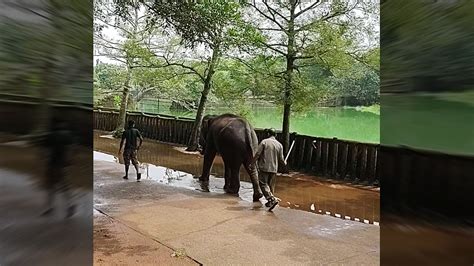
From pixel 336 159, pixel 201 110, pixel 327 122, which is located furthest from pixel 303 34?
pixel 327 122

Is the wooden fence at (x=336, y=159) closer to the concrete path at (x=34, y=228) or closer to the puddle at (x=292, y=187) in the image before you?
the puddle at (x=292, y=187)

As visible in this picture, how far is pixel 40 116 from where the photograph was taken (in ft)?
5.23

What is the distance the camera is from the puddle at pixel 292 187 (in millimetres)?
6586

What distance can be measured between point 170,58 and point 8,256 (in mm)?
11296

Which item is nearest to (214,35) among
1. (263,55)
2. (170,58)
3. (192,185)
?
(263,55)

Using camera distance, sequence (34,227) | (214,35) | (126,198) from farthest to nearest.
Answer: (214,35)
(126,198)
(34,227)

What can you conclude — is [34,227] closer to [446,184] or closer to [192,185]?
[446,184]

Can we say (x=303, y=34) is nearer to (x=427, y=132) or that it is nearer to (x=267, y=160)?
(x=267, y=160)

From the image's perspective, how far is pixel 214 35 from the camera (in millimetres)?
7137

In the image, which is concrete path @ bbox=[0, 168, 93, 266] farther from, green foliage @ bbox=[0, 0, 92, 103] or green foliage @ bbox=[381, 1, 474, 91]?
green foliage @ bbox=[381, 1, 474, 91]

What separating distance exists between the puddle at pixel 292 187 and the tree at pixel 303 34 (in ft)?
5.42

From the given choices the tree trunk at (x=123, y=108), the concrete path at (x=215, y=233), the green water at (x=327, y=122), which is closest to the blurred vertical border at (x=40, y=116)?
the concrete path at (x=215, y=233)

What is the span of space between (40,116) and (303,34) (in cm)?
778

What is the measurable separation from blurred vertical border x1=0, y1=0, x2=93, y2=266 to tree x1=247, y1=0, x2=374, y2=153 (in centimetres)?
713
